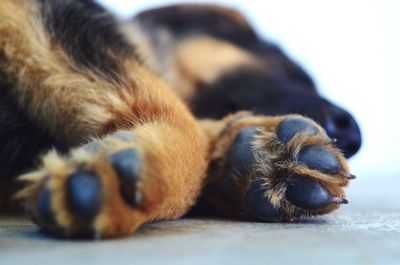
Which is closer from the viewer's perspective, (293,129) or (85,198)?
(85,198)

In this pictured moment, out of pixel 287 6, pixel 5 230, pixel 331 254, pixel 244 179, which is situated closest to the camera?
pixel 331 254

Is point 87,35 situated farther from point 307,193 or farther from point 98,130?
point 307,193

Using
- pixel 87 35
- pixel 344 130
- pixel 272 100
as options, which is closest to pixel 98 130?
pixel 87 35

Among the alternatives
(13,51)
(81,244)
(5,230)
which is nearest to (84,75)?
(13,51)

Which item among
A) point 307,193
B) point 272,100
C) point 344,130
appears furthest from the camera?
point 272,100

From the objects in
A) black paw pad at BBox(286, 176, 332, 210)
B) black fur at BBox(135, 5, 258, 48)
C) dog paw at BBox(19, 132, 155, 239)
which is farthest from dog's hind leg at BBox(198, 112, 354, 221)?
black fur at BBox(135, 5, 258, 48)

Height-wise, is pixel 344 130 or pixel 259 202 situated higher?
A: pixel 344 130

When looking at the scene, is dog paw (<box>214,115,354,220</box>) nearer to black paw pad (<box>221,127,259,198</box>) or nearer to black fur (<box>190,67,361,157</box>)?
black paw pad (<box>221,127,259,198</box>)

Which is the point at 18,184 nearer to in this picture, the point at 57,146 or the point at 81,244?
the point at 57,146
